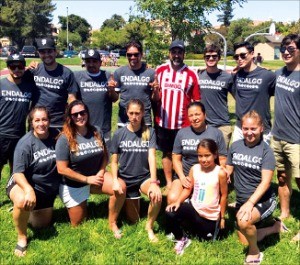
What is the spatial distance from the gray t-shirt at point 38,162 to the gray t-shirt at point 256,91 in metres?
2.85

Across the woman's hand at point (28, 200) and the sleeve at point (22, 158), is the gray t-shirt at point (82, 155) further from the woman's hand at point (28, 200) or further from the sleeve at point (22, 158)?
the woman's hand at point (28, 200)

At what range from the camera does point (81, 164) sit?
512cm

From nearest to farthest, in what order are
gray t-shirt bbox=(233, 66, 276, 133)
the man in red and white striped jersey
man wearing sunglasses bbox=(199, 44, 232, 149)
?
gray t-shirt bbox=(233, 66, 276, 133)
man wearing sunglasses bbox=(199, 44, 232, 149)
the man in red and white striped jersey

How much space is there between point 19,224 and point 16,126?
5.52 feet

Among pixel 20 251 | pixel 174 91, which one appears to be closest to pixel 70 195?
pixel 20 251

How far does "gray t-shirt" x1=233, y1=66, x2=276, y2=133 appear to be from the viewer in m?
5.51

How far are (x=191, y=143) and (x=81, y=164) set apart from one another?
153 cm

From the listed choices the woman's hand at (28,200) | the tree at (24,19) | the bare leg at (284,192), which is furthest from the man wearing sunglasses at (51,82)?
the tree at (24,19)

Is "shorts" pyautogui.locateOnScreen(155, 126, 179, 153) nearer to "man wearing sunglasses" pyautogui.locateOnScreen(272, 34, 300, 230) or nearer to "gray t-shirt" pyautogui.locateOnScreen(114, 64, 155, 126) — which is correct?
"gray t-shirt" pyautogui.locateOnScreen(114, 64, 155, 126)

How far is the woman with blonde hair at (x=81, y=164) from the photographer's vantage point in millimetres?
4969

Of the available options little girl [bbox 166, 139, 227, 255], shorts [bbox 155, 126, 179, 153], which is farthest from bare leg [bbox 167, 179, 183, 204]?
shorts [bbox 155, 126, 179, 153]

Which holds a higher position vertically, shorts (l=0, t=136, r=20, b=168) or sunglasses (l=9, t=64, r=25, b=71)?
sunglasses (l=9, t=64, r=25, b=71)

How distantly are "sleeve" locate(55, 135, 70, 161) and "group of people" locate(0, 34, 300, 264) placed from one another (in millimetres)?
13

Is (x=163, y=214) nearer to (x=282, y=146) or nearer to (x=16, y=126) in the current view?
(x=282, y=146)
